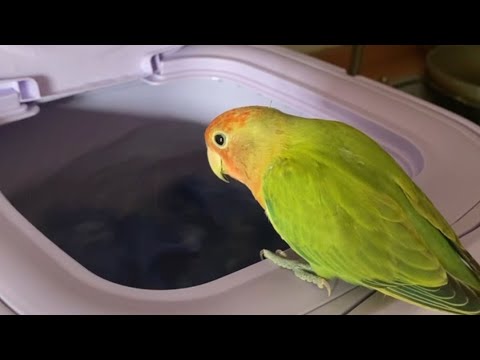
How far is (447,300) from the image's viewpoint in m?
0.37

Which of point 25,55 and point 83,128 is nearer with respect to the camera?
point 25,55

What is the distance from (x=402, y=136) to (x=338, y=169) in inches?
7.2

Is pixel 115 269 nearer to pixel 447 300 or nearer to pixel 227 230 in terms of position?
pixel 227 230

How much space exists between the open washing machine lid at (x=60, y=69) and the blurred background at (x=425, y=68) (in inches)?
15.7

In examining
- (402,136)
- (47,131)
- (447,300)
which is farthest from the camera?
(47,131)

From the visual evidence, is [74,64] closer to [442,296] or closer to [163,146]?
[163,146]

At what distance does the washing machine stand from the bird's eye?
13 centimetres

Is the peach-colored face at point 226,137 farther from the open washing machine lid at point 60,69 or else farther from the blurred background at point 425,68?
the blurred background at point 425,68

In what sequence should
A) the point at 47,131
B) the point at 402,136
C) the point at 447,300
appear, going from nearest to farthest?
the point at 447,300, the point at 402,136, the point at 47,131

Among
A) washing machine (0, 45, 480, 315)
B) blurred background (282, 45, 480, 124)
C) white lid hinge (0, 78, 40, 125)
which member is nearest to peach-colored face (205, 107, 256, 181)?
washing machine (0, 45, 480, 315)

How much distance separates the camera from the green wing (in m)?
0.38

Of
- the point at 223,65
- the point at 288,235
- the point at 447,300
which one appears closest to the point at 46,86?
the point at 223,65

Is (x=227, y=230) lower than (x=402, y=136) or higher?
lower

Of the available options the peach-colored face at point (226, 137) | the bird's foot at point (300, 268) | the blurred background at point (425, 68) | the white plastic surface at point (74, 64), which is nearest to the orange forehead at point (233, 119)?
the peach-colored face at point (226, 137)
